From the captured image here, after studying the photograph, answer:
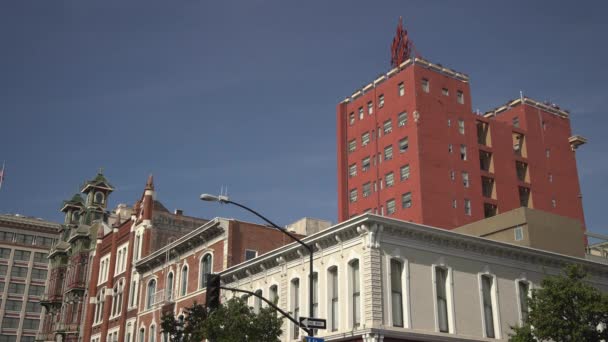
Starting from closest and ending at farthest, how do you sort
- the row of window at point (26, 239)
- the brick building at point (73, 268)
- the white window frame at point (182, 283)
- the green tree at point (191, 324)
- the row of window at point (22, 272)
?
the green tree at point (191, 324) → the white window frame at point (182, 283) → the brick building at point (73, 268) → the row of window at point (22, 272) → the row of window at point (26, 239)

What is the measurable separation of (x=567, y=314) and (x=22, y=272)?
116851mm

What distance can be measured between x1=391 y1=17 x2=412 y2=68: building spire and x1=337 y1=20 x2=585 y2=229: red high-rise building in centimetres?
13

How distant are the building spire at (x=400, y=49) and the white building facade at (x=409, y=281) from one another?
3653cm

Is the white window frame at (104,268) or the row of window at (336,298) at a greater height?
the white window frame at (104,268)

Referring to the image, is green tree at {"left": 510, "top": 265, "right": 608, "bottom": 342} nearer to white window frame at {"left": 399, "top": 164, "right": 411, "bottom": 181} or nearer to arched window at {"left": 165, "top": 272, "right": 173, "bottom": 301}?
arched window at {"left": 165, "top": 272, "right": 173, "bottom": 301}

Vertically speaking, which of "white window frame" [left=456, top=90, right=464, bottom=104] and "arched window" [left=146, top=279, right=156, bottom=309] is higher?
"white window frame" [left=456, top=90, right=464, bottom=104]

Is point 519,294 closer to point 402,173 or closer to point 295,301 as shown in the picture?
point 295,301

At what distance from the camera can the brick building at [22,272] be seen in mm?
122375

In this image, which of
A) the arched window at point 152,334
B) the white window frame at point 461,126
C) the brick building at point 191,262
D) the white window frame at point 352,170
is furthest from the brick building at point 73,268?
the white window frame at point 461,126

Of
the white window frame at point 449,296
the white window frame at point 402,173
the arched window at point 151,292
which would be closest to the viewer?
the white window frame at point 449,296

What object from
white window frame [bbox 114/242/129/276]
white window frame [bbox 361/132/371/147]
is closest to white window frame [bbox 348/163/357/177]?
white window frame [bbox 361/132/371/147]

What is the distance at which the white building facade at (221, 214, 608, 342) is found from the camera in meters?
32.0

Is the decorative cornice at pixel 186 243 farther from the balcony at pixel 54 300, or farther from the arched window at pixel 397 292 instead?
the balcony at pixel 54 300

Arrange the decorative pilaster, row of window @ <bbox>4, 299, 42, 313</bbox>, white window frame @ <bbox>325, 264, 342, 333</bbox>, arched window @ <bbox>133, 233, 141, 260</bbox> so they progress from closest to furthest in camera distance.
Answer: the decorative pilaster
white window frame @ <bbox>325, 264, 342, 333</bbox>
arched window @ <bbox>133, 233, 141, 260</bbox>
row of window @ <bbox>4, 299, 42, 313</bbox>
